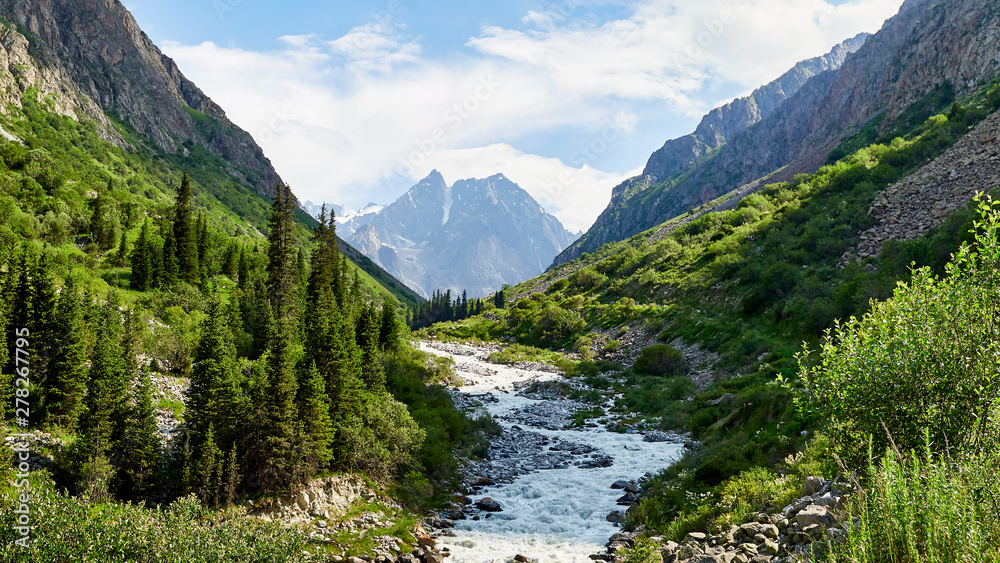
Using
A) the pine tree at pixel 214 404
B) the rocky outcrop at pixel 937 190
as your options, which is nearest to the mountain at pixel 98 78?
the pine tree at pixel 214 404

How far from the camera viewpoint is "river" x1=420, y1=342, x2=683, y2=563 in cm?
1714

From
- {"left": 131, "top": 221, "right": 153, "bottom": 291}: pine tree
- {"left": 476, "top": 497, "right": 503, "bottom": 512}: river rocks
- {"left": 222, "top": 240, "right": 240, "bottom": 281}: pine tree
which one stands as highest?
{"left": 222, "top": 240, "right": 240, "bottom": 281}: pine tree

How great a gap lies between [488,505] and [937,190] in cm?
4717

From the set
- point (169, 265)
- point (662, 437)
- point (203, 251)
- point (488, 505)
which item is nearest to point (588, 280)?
point (203, 251)

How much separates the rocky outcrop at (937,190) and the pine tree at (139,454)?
160ft

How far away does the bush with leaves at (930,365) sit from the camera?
844 cm

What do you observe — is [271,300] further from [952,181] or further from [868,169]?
[868,169]

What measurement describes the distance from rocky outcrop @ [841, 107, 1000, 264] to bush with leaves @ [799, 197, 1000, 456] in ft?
123

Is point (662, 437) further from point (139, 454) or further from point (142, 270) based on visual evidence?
point (142, 270)

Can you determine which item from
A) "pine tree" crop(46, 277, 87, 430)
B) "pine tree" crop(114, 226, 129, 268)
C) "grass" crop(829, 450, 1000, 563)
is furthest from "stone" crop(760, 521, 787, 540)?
"pine tree" crop(114, 226, 129, 268)

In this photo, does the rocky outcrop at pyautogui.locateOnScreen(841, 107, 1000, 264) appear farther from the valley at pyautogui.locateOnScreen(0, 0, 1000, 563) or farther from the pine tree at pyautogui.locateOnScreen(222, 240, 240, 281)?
the pine tree at pyautogui.locateOnScreen(222, 240, 240, 281)

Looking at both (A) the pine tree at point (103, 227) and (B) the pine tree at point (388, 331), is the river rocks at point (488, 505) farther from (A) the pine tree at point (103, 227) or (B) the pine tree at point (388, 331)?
(A) the pine tree at point (103, 227)

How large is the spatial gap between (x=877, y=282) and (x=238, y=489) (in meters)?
38.2

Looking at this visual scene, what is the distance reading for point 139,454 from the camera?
53.1 feet
